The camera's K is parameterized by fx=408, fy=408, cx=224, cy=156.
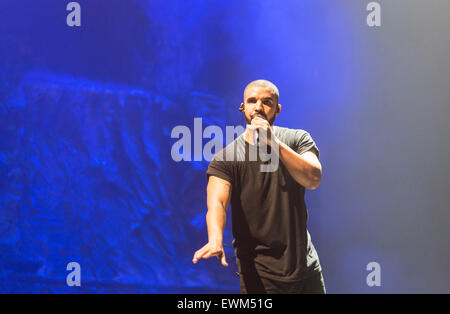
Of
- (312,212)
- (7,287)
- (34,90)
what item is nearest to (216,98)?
(312,212)

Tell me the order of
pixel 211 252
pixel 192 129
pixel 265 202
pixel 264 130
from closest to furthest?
pixel 211 252 → pixel 264 130 → pixel 265 202 → pixel 192 129

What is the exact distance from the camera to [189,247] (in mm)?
2844

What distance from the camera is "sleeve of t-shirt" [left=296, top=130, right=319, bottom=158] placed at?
169 cm

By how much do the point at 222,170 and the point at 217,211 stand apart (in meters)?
0.18

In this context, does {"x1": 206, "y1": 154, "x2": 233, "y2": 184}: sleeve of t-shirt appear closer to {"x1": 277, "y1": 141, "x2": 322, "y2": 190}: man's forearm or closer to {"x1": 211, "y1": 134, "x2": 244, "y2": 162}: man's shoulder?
{"x1": 211, "y1": 134, "x2": 244, "y2": 162}: man's shoulder

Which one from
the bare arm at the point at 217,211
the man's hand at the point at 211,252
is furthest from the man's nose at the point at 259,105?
the man's hand at the point at 211,252

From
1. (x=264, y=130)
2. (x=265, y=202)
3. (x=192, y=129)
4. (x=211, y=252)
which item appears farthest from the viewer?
(x=192, y=129)

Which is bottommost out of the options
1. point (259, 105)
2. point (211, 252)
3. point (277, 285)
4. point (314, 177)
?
point (277, 285)

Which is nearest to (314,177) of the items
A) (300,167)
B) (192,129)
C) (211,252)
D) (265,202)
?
(300,167)

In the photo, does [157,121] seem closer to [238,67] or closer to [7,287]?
[238,67]

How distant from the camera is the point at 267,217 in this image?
5.34 feet

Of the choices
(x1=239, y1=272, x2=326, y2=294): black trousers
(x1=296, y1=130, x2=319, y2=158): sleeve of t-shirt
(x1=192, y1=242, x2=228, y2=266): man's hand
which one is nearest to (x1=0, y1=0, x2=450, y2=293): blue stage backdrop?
(x1=296, y1=130, x2=319, y2=158): sleeve of t-shirt

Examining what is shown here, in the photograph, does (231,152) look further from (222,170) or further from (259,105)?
(259,105)

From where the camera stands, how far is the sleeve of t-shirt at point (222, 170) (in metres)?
1.64
